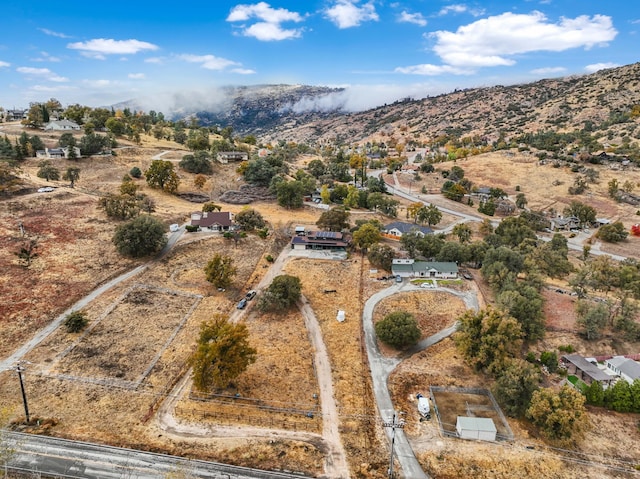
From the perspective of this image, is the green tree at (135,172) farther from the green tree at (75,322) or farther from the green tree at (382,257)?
the green tree at (382,257)

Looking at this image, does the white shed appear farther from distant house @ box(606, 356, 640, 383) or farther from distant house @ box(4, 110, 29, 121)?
distant house @ box(4, 110, 29, 121)

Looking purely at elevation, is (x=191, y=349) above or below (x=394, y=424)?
below

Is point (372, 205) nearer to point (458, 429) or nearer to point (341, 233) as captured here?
point (341, 233)

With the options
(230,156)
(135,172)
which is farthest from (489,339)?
(230,156)

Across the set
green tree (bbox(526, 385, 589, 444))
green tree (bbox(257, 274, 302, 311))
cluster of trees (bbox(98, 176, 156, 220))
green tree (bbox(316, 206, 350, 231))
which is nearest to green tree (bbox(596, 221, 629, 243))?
green tree (bbox(316, 206, 350, 231))

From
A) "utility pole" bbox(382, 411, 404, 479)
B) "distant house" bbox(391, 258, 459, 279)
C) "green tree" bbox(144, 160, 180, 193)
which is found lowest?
"utility pole" bbox(382, 411, 404, 479)

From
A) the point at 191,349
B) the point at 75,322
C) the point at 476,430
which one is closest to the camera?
the point at 476,430

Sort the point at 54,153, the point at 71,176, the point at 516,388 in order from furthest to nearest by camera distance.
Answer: the point at 54,153 < the point at 71,176 < the point at 516,388

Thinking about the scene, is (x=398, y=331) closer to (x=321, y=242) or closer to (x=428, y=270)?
(x=428, y=270)
